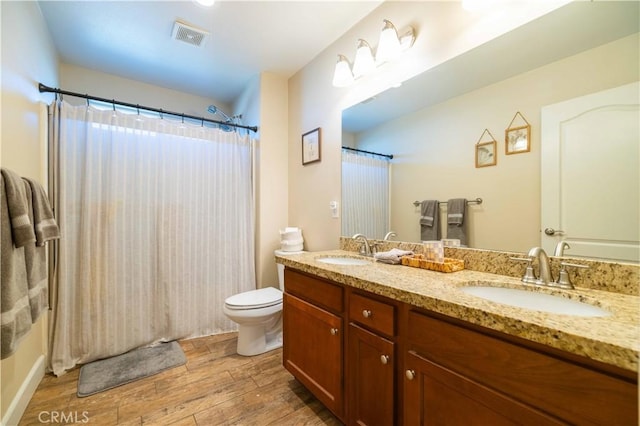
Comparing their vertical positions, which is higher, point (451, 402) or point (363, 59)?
point (363, 59)

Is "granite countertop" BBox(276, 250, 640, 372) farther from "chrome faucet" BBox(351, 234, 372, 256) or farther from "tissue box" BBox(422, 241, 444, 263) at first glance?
"chrome faucet" BBox(351, 234, 372, 256)

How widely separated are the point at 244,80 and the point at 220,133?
25.5 inches

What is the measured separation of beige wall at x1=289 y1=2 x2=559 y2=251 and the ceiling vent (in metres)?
0.85

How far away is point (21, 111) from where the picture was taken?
4.73 ft

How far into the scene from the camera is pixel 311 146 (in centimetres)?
229

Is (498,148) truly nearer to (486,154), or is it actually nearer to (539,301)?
(486,154)

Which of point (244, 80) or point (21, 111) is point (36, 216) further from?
point (244, 80)

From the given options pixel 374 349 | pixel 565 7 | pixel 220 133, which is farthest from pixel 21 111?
pixel 565 7

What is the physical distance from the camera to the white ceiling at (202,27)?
1706mm

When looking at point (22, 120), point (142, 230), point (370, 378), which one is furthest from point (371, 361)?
point (22, 120)

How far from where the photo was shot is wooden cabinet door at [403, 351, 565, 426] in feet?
2.16

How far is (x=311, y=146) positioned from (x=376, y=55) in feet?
2.88

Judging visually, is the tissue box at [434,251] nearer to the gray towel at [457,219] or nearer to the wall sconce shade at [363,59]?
the gray towel at [457,219]

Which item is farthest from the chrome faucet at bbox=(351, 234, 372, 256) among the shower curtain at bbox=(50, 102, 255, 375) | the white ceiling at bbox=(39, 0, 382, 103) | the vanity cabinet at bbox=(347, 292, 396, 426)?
the white ceiling at bbox=(39, 0, 382, 103)
